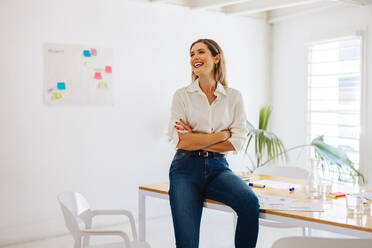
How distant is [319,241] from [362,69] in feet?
11.4

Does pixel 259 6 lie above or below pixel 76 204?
above

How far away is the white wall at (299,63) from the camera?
4.77 meters

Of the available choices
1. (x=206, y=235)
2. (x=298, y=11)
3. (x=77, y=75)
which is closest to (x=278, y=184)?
(x=206, y=235)

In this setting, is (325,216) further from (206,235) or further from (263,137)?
(263,137)

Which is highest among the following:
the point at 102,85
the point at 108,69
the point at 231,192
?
the point at 108,69

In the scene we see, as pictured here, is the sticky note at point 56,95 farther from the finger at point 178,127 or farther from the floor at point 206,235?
the finger at point 178,127

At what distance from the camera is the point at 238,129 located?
2.79 m

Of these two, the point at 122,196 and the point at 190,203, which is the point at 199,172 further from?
the point at 122,196

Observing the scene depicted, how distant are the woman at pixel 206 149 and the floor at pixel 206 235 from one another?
1546 millimetres

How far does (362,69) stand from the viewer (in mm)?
4750

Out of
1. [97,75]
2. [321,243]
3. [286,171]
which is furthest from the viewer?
[97,75]

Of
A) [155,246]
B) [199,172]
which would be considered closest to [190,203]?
[199,172]

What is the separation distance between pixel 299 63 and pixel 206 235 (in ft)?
7.81

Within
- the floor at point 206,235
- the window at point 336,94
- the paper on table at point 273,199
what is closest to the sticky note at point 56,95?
the floor at point 206,235
